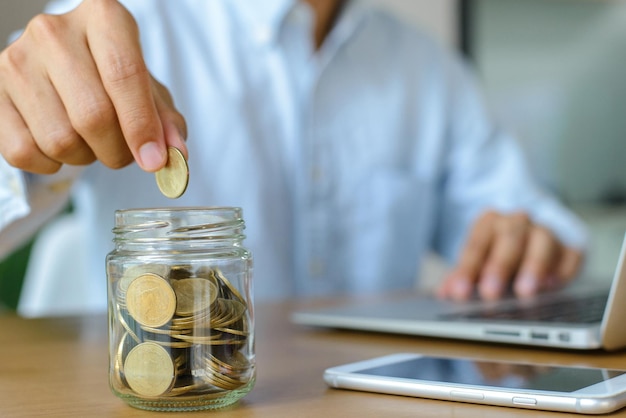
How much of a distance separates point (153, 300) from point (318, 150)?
966mm

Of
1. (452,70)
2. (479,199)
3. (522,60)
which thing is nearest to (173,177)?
(479,199)

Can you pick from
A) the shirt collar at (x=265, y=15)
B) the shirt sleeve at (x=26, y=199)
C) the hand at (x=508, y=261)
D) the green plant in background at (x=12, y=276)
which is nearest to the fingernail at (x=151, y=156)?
the shirt sleeve at (x=26, y=199)

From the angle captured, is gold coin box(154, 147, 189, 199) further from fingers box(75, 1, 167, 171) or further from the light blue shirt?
the light blue shirt

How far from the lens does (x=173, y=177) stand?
20.0 inches

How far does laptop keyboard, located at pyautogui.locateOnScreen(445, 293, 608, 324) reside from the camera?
71cm

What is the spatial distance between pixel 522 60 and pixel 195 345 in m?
2.68

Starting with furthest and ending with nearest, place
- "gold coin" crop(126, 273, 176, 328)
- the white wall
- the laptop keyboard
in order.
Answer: the white wall → the laptop keyboard → "gold coin" crop(126, 273, 176, 328)

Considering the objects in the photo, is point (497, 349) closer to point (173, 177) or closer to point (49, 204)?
point (173, 177)

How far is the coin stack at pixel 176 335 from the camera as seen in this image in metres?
0.44

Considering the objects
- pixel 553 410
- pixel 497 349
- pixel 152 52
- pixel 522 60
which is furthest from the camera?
pixel 522 60

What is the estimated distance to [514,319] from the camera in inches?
28.3

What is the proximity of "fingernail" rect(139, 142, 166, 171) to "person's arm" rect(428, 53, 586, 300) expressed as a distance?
558 mm

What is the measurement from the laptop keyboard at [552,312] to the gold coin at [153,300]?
0.37 metres

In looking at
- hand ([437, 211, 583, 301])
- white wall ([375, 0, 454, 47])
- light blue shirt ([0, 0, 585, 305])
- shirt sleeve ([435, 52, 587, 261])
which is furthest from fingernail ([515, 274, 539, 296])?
white wall ([375, 0, 454, 47])
